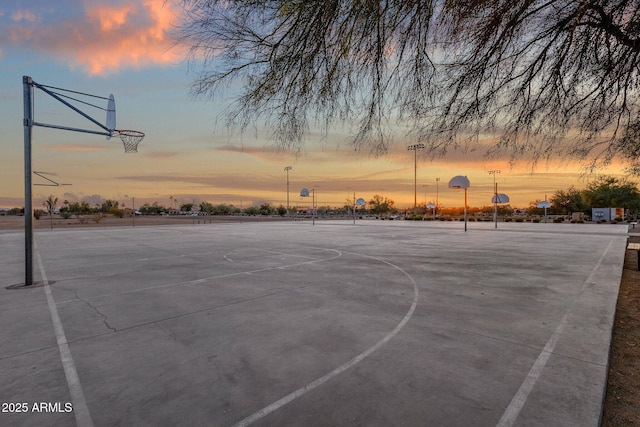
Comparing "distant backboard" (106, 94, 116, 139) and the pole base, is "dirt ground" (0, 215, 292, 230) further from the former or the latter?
the pole base

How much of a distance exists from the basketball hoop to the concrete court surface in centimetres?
589

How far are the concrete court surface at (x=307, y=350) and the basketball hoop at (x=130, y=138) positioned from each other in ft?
19.3

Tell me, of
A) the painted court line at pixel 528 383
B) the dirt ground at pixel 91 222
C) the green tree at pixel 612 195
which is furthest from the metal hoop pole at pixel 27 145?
the green tree at pixel 612 195

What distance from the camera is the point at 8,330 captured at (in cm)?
538

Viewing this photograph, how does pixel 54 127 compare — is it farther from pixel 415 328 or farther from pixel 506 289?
pixel 506 289

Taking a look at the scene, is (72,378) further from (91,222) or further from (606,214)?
(606,214)

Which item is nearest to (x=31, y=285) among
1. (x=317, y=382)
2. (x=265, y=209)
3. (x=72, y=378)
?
(x=72, y=378)

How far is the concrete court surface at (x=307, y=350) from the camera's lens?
3195mm

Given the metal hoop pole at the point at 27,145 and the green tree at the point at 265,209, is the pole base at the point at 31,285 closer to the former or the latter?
the metal hoop pole at the point at 27,145

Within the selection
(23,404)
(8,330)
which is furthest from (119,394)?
(8,330)

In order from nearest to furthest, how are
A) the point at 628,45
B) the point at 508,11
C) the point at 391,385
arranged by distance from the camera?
the point at 391,385
the point at 508,11
the point at 628,45

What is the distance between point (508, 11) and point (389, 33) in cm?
157

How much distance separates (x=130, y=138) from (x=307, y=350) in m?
12.9

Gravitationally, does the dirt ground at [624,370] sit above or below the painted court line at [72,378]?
below
